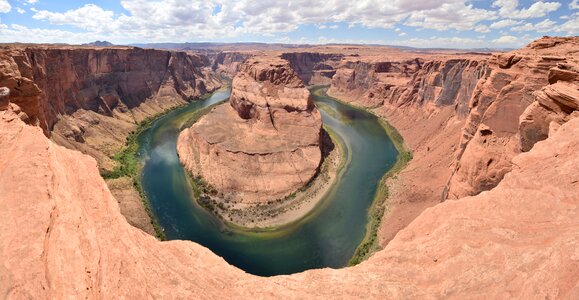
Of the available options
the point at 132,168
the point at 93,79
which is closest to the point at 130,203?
the point at 132,168

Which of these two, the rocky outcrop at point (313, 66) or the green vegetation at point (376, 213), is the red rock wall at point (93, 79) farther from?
the rocky outcrop at point (313, 66)

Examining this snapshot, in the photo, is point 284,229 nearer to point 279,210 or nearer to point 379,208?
point 279,210

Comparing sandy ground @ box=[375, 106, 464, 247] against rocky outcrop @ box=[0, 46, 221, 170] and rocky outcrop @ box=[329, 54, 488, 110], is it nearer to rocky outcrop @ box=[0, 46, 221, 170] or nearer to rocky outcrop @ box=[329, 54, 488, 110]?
rocky outcrop @ box=[329, 54, 488, 110]

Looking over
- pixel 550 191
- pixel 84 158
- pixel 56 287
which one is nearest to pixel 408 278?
pixel 550 191

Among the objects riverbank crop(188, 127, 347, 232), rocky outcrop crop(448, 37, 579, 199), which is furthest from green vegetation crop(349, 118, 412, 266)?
rocky outcrop crop(448, 37, 579, 199)

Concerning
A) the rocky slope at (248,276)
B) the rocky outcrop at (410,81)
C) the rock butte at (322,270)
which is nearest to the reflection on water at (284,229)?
the rocky outcrop at (410,81)

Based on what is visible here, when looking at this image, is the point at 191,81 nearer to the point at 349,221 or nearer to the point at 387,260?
the point at 349,221
